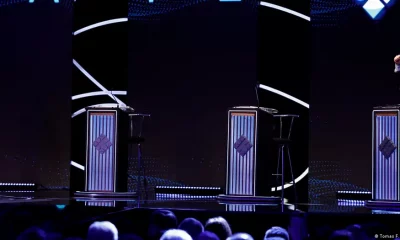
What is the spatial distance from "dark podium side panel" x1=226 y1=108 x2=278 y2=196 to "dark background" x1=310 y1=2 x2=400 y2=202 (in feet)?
4.70

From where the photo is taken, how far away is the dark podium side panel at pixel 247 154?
24.0 ft

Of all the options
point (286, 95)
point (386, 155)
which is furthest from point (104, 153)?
point (386, 155)

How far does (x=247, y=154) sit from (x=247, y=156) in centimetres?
2

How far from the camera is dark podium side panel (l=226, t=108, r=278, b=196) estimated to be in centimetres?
731

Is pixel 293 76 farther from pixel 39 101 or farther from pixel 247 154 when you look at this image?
pixel 39 101

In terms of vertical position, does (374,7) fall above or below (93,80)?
above

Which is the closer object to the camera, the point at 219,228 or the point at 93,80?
the point at 219,228

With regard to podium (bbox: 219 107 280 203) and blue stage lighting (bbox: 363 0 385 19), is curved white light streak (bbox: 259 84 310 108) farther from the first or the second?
blue stage lighting (bbox: 363 0 385 19)

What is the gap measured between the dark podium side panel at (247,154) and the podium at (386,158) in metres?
1.25

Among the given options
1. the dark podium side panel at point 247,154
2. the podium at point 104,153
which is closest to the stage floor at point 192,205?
the podium at point 104,153

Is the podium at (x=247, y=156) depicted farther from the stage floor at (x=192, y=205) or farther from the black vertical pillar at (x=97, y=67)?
the black vertical pillar at (x=97, y=67)

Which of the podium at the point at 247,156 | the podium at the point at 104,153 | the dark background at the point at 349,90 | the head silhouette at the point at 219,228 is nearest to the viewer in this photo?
the head silhouette at the point at 219,228

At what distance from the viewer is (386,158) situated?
6.84 m

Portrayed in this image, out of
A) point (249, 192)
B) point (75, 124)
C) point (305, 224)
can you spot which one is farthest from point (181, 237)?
point (75, 124)
